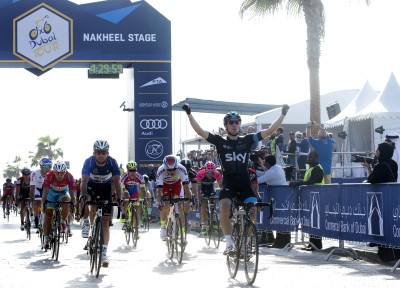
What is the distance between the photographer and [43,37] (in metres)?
36.7

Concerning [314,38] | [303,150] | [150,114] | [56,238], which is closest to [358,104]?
[314,38]

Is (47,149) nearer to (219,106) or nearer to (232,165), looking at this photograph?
(219,106)

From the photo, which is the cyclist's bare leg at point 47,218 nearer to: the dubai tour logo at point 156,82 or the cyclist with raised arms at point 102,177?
the cyclist with raised arms at point 102,177

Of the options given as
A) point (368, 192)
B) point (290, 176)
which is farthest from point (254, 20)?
point (368, 192)

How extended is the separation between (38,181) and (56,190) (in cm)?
347

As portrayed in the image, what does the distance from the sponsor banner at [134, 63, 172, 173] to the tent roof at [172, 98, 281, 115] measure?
3.14 meters

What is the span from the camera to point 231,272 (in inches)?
462

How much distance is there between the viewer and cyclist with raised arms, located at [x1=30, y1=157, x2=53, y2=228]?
777 inches

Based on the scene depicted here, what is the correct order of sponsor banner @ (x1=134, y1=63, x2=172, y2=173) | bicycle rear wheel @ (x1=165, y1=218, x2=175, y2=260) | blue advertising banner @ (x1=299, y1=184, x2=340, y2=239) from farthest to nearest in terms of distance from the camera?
sponsor banner @ (x1=134, y1=63, x2=172, y2=173) → bicycle rear wheel @ (x1=165, y1=218, x2=175, y2=260) → blue advertising banner @ (x1=299, y1=184, x2=340, y2=239)

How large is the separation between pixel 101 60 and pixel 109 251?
772 inches

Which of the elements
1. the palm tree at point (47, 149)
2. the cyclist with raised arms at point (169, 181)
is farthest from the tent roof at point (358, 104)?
the palm tree at point (47, 149)

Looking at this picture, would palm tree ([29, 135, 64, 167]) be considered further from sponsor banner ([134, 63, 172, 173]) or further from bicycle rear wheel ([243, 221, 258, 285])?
bicycle rear wheel ([243, 221, 258, 285])

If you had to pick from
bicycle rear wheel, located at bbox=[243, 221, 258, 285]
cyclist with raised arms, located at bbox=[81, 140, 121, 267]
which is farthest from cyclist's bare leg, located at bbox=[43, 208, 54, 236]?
bicycle rear wheel, located at bbox=[243, 221, 258, 285]

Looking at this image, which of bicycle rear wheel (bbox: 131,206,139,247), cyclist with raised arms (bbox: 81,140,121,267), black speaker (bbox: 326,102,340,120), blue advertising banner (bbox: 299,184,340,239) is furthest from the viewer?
black speaker (bbox: 326,102,340,120)
